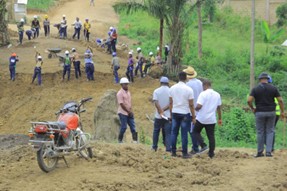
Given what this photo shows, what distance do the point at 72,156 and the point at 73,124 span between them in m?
0.64

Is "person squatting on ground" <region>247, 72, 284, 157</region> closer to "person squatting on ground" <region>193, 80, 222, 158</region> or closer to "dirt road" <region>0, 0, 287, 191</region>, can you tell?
"dirt road" <region>0, 0, 287, 191</region>

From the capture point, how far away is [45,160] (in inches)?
370

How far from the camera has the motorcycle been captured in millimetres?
9148

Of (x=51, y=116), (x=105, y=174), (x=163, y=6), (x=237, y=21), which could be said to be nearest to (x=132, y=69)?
(x=163, y=6)

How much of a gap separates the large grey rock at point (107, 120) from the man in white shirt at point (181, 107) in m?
4.90

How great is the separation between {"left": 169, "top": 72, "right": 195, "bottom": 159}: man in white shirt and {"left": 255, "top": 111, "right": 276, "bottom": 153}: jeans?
132 centimetres

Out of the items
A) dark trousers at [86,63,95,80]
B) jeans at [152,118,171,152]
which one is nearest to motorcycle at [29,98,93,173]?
jeans at [152,118,171,152]

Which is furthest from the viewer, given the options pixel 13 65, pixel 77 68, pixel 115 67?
pixel 77 68

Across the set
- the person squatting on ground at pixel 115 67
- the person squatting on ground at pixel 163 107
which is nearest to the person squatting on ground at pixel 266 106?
the person squatting on ground at pixel 163 107

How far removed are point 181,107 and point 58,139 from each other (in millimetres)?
2698

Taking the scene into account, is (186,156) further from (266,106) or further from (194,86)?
(266,106)

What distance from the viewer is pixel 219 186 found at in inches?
340

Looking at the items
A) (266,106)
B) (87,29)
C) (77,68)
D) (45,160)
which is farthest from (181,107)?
(87,29)

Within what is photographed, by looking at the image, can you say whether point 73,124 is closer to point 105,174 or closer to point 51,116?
point 105,174
